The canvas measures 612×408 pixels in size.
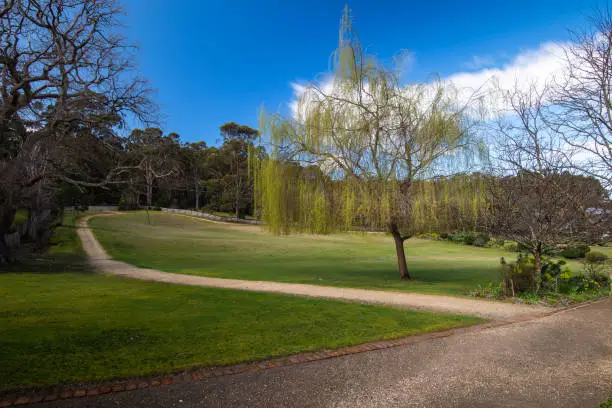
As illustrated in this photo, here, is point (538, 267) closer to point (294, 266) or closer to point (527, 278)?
point (527, 278)

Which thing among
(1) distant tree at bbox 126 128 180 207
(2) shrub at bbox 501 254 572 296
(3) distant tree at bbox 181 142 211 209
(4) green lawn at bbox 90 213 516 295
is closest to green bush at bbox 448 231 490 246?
(4) green lawn at bbox 90 213 516 295

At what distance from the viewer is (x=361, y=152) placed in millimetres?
12516

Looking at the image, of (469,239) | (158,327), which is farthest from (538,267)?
(469,239)

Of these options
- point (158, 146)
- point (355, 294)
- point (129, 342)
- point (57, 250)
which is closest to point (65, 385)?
point (129, 342)

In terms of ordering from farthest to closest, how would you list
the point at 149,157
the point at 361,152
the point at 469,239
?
1. the point at 469,239
2. the point at 149,157
3. the point at 361,152

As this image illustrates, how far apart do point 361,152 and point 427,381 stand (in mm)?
8812

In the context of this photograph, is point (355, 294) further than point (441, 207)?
No

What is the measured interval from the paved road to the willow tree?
20.9 ft

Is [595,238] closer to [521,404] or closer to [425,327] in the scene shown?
[425,327]

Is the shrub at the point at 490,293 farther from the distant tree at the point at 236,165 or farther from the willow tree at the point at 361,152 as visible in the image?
the distant tree at the point at 236,165

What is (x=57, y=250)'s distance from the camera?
75.4 ft

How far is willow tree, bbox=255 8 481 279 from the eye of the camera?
40.2 ft

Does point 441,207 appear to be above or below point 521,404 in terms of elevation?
above

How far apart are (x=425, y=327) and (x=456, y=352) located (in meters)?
1.38
